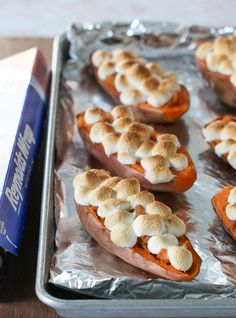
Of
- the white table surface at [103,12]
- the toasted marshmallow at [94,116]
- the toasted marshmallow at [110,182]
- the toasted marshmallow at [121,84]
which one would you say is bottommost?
the toasted marshmallow at [110,182]

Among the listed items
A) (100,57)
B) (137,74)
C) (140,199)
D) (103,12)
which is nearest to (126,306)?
(140,199)

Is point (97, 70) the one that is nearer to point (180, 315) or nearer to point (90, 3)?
point (180, 315)

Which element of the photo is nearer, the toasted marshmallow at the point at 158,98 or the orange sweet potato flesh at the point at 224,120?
the orange sweet potato flesh at the point at 224,120

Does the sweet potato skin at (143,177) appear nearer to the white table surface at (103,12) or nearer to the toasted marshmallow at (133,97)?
the toasted marshmallow at (133,97)

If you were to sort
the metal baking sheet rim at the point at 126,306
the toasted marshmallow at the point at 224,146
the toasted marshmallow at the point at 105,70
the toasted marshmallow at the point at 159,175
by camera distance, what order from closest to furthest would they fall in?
the metal baking sheet rim at the point at 126,306, the toasted marshmallow at the point at 159,175, the toasted marshmallow at the point at 224,146, the toasted marshmallow at the point at 105,70

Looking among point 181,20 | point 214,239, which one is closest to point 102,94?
point 214,239

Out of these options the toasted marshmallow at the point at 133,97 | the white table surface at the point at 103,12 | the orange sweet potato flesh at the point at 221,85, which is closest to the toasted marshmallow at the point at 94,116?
the toasted marshmallow at the point at 133,97
